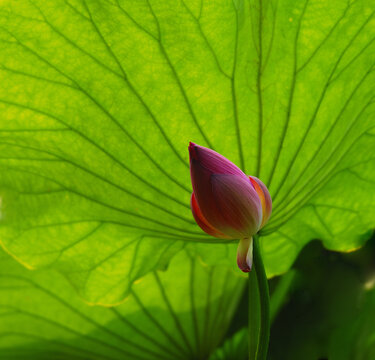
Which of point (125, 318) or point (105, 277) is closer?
point (105, 277)

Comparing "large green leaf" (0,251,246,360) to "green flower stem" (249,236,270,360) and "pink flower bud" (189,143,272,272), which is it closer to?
"green flower stem" (249,236,270,360)

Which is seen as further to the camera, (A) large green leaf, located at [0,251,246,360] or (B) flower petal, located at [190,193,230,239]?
(A) large green leaf, located at [0,251,246,360]

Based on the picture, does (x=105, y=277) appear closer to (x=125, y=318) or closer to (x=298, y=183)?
(x=125, y=318)

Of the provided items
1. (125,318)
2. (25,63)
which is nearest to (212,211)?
(25,63)

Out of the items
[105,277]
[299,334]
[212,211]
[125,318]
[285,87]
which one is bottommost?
[299,334]

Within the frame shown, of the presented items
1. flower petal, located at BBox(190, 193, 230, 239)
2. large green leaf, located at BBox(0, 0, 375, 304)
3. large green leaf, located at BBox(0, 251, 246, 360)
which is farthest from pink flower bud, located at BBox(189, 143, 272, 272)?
large green leaf, located at BBox(0, 251, 246, 360)
